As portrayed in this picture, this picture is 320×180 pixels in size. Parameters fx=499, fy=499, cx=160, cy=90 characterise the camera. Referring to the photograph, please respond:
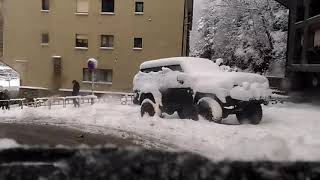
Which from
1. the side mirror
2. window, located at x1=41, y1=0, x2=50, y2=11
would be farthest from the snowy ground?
window, located at x1=41, y1=0, x2=50, y2=11

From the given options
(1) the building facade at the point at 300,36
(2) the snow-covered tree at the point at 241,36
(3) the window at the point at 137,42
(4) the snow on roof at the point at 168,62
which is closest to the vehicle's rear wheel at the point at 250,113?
(2) the snow-covered tree at the point at 241,36

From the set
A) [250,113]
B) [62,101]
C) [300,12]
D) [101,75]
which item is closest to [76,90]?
[62,101]

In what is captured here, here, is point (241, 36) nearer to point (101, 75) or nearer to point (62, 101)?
point (101, 75)

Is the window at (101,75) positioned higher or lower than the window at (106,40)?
lower

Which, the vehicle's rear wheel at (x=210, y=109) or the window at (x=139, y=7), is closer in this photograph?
the window at (x=139, y=7)

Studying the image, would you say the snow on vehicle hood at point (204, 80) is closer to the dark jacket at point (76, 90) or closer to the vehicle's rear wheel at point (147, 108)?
the vehicle's rear wheel at point (147, 108)

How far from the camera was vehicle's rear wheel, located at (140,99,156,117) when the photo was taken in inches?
242

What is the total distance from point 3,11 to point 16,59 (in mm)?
588

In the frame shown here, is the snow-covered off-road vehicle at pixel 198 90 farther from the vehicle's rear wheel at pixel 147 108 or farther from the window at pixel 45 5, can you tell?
the window at pixel 45 5

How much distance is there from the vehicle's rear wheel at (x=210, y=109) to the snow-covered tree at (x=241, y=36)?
58cm

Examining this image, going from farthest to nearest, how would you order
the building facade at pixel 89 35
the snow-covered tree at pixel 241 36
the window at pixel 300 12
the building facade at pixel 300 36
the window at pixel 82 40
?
the window at pixel 300 12, the building facade at pixel 300 36, the snow-covered tree at pixel 241 36, the window at pixel 82 40, the building facade at pixel 89 35

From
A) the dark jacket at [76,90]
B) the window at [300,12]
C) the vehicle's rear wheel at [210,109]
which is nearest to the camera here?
the dark jacket at [76,90]

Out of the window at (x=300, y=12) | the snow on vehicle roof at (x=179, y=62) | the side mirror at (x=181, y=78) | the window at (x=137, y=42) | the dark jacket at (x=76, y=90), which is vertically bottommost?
the dark jacket at (x=76, y=90)

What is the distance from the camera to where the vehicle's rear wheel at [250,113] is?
636 cm
